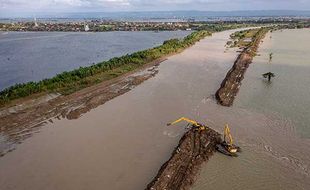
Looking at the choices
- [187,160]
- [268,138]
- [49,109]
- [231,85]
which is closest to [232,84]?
[231,85]

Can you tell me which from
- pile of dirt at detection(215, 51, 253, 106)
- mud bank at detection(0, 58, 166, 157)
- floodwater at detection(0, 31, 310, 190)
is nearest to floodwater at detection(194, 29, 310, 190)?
floodwater at detection(0, 31, 310, 190)

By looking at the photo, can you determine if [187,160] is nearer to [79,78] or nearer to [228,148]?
[228,148]

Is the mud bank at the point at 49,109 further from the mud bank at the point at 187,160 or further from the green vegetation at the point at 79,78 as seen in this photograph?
the mud bank at the point at 187,160

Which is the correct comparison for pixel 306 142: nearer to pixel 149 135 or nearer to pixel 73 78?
pixel 149 135

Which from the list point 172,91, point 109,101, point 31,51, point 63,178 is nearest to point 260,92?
point 172,91

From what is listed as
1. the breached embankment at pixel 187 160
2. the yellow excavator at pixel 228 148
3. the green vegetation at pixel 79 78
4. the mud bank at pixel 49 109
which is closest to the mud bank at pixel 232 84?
the breached embankment at pixel 187 160
